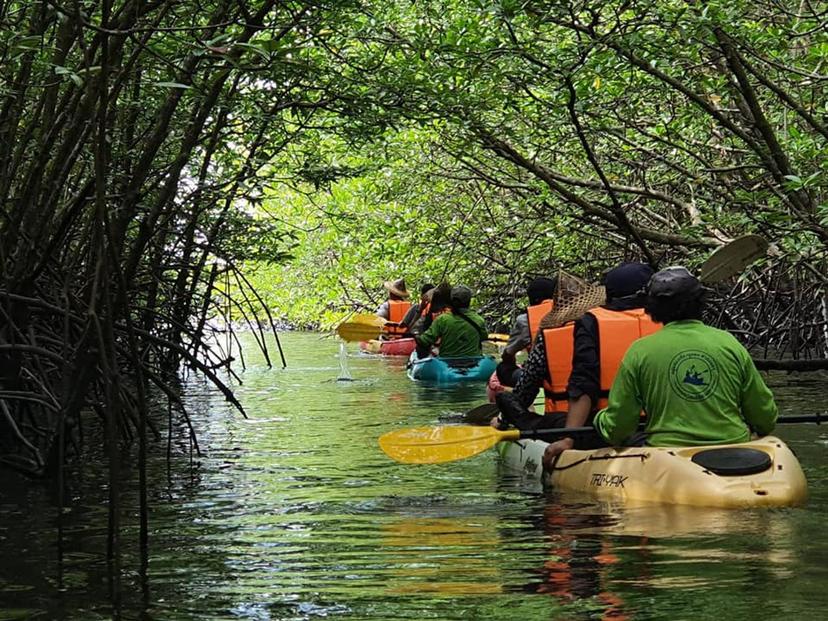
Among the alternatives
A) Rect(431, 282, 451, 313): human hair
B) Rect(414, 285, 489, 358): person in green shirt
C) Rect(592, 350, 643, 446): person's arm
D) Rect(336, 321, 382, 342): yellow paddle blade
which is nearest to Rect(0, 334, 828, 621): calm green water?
Rect(592, 350, 643, 446): person's arm

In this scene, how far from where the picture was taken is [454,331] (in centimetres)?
1276

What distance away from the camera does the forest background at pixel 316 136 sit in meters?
5.06

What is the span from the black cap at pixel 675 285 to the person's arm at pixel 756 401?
313mm

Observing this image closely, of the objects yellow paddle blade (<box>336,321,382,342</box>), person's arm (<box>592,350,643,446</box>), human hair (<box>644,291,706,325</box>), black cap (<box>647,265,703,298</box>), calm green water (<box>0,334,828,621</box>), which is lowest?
calm green water (<box>0,334,828,621</box>)

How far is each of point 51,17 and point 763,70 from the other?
20.2 feet

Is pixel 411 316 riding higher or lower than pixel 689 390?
higher

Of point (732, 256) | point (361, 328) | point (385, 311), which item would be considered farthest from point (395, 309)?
point (732, 256)

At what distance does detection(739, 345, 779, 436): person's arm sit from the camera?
4.95 m

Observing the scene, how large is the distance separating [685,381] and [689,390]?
55mm

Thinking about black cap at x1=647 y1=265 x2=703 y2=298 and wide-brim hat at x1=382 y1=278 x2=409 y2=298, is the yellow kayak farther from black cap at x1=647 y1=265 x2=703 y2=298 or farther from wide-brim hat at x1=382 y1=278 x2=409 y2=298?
wide-brim hat at x1=382 y1=278 x2=409 y2=298

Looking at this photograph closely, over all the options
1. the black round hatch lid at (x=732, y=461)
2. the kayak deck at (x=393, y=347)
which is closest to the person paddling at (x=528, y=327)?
the black round hatch lid at (x=732, y=461)

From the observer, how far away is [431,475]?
6.77m

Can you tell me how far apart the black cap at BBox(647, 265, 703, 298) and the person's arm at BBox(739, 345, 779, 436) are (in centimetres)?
31

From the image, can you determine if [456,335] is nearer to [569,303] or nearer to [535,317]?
[535,317]
